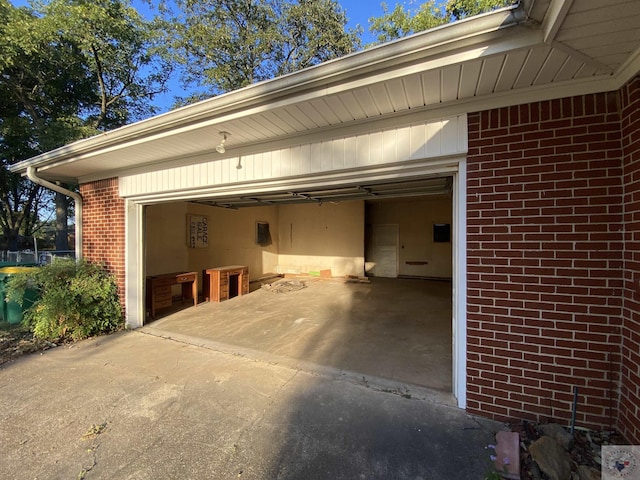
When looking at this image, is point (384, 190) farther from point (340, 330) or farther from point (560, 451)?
point (560, 451)

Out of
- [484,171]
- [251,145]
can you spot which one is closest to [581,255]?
[484,171]

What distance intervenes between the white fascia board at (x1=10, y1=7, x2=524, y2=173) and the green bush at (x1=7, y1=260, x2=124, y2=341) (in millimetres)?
2272

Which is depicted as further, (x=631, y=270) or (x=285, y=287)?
(x=285, y=287)

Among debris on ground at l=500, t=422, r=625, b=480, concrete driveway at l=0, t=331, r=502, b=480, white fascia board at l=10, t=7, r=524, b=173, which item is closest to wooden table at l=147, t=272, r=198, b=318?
concrete driveway at l=0, t=331, r=502, b=480

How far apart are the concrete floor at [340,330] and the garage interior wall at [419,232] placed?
9.51ft

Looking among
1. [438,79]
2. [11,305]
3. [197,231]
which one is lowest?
[11,305]

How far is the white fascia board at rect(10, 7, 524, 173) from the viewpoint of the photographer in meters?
1.75

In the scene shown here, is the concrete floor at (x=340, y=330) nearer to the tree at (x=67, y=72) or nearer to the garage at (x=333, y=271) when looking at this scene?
the garage at (x=333, y=271)

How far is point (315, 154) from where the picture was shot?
3.17 meters

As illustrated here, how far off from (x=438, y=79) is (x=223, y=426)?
3.15 m

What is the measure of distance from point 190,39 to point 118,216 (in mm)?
9115

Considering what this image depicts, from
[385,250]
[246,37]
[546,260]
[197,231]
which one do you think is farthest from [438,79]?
[246,37]

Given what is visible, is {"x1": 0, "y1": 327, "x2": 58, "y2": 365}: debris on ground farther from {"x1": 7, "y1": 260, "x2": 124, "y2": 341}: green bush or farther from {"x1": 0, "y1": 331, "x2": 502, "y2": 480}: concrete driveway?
{"x1": 0, "y1": 331, "x2": 502, "y2": 480}: concrete driveway

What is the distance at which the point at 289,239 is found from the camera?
11617mm
